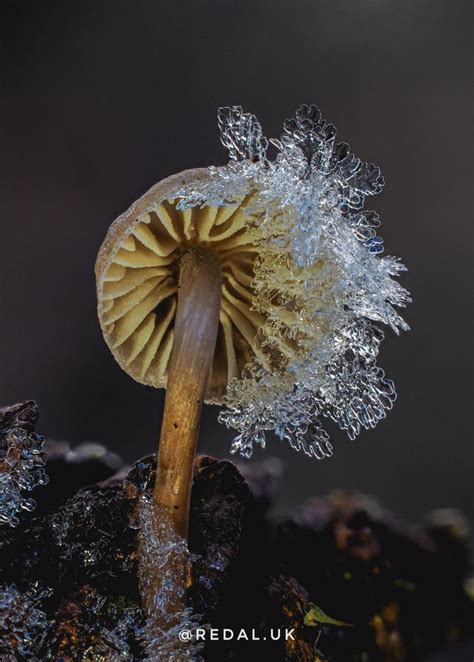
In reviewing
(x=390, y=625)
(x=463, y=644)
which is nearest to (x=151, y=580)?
(x=390, y=625)

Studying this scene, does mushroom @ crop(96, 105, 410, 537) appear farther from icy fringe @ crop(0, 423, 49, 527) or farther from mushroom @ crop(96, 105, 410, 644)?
icy fringe @ crop(0, 423, 49, 527)

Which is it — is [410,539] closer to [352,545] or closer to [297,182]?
[352,545]

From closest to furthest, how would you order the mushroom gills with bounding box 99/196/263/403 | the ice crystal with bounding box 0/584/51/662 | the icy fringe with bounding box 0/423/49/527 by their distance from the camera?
the ice crystal with bounding box 0/584/51/662 → the icy fringe with bounding box 0/423/49/527 → the mushroom gills with bounding box 99/196/263/403

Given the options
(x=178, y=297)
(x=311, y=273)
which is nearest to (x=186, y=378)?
(x=178, y=297)

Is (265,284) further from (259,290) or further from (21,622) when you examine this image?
(21,622)

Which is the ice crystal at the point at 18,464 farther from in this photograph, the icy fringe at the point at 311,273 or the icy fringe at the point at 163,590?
the icy fringe at the point at 311,273

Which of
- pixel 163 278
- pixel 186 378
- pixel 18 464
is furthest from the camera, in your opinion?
pixel 163 278

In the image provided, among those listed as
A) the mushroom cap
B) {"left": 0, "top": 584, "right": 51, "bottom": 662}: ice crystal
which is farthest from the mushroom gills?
{"left": 0, "top": 584, "right": 51, "bottom": 662}: ice crystal
